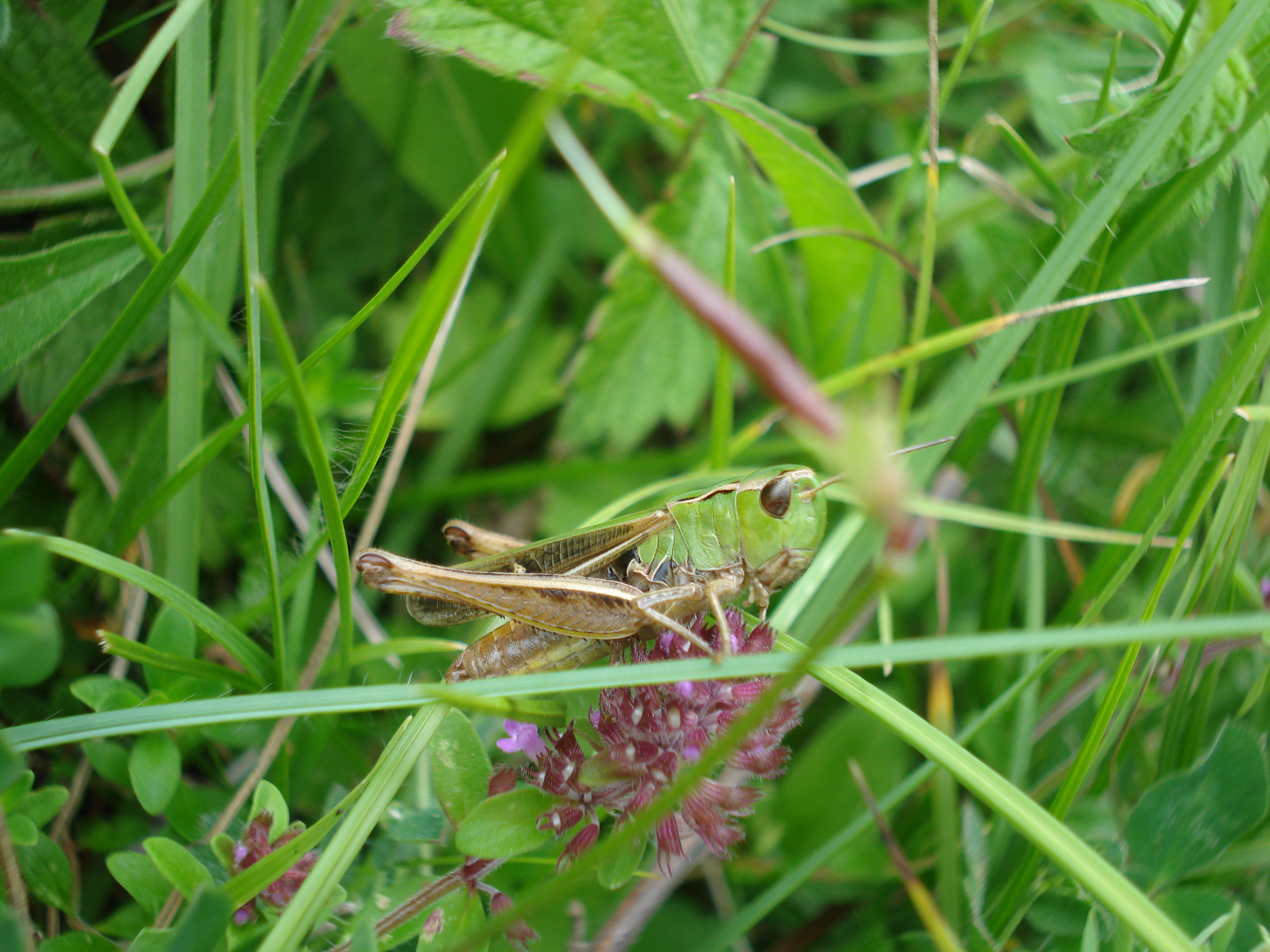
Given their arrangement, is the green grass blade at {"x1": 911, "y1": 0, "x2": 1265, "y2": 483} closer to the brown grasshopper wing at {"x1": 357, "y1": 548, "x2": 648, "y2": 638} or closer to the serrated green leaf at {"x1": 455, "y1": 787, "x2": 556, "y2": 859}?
the brown grasshopper wing at {"x1": 357, "y1": 548, "x2": 648, "y2": 638}

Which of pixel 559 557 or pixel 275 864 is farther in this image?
pixel 559 557

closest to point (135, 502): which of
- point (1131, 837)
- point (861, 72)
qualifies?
point (1131, 837)

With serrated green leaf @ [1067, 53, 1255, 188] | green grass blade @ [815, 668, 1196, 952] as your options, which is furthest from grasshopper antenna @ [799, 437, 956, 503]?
serrated green leaf @ [1067, 53, 1255, 188]

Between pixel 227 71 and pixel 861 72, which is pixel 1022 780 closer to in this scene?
pixel 227 71

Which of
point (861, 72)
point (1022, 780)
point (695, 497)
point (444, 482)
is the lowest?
point (1022, 780)

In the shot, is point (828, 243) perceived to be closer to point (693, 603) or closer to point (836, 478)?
point (836, 478)

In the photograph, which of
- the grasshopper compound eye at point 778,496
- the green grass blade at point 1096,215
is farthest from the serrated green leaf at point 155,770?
the green grass blade at point 1096,215

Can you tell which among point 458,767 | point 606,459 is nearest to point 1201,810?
point 458,767
